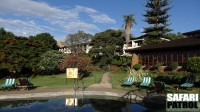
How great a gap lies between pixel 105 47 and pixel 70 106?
121ft

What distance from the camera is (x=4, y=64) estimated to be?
3669 centimetres

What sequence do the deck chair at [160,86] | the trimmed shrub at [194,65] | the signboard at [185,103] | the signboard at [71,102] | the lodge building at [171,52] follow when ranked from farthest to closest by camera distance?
the lodge building at [171,52] < the trimmed shrub at [194,65] < the deck chair at [160,86] < the signboard at [71,102] < the signboard at [185,103]

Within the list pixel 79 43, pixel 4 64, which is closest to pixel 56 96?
pixel 4 64

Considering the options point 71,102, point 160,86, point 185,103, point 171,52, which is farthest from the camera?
point 171,52

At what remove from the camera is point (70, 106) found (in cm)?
1755

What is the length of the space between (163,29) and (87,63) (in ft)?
93.1

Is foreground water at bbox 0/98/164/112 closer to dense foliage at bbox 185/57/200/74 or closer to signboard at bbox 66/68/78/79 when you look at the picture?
signboard at bbox 66/68/78/79

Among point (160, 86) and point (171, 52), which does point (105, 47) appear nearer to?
point (171, 52)

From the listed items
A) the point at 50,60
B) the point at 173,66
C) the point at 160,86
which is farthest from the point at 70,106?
the point at 50,60

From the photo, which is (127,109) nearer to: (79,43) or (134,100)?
(134,100)

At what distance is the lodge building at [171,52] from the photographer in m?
31.6

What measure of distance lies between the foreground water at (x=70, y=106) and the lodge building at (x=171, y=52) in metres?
15.5

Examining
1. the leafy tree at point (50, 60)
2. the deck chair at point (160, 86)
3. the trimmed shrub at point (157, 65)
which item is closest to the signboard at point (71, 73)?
the deck chair at point (160, 86)

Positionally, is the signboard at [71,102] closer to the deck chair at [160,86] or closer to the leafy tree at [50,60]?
the deck chair at [160,86]
